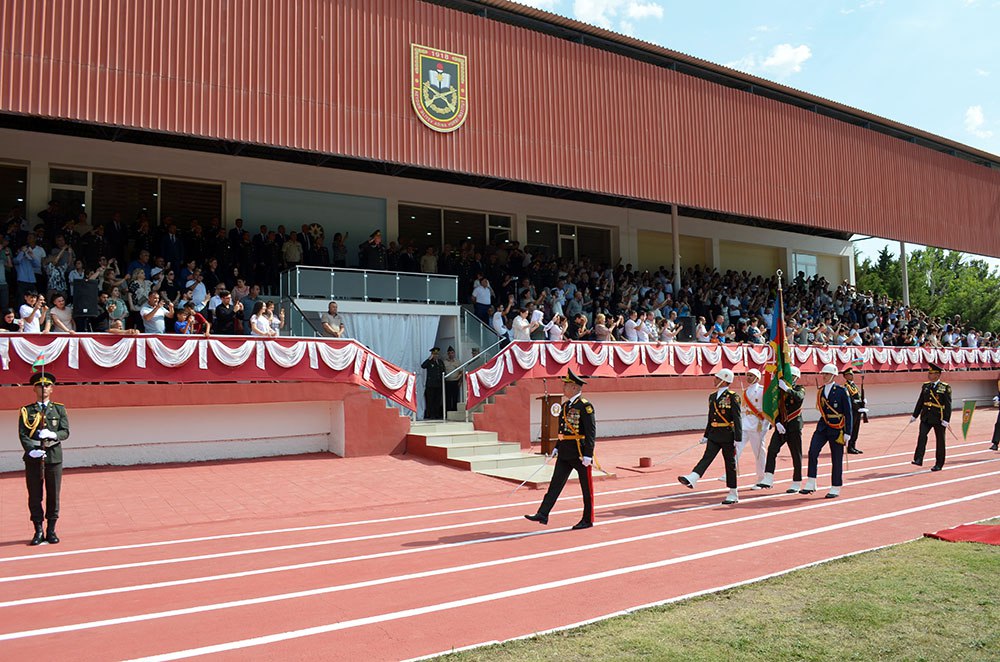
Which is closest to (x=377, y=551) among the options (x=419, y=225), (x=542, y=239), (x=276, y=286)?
(x=276, y=286)

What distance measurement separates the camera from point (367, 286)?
19.9 metres

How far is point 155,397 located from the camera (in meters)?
14.8

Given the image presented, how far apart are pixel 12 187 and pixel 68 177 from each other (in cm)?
134

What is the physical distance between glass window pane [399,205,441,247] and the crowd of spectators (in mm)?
404

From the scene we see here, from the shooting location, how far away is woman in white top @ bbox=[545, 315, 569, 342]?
1997 centimetres

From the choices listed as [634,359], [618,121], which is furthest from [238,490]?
[618,121]

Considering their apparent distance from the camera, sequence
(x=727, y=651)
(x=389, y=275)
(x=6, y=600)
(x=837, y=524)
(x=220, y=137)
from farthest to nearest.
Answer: (x=389, y=275) → (x=220, y=137) → (x=837, y=524) → (x=6, y=600) → (x=727, y=651)

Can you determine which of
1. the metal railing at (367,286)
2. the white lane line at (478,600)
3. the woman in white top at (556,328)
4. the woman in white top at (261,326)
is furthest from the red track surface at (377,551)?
the woman in white top at (556,328)

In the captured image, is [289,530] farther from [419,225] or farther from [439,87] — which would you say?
[419,225]

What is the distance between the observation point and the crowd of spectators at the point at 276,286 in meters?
16.1

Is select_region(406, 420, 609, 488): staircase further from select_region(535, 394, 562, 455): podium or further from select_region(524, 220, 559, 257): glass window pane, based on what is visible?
select_region(524, 220, 559, 257): glass window pane

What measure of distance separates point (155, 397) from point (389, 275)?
7131 mm

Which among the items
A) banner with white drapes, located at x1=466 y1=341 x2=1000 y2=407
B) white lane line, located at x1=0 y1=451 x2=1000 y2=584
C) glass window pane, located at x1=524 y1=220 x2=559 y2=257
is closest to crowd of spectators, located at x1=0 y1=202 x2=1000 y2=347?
banner with white drapes, located at x1=466 y1=341 x2=1000 y2=407

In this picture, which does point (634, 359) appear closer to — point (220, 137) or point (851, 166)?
point (220, 137)
